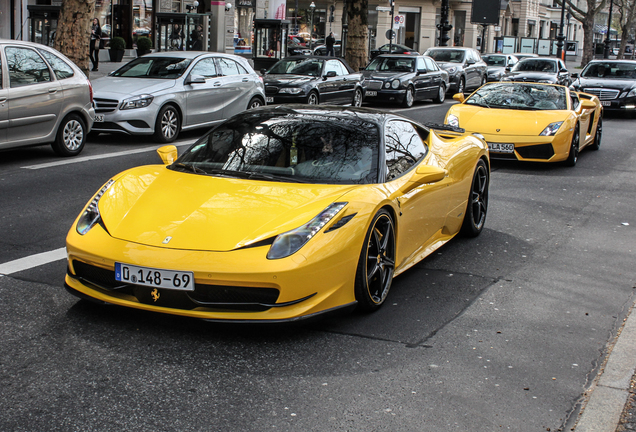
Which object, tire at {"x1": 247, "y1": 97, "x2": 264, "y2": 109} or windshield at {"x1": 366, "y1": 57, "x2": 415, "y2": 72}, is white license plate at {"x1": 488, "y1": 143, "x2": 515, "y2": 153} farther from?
windshield at {"x1": 366, "y1": 57, "x2": 415, "y2": 72}

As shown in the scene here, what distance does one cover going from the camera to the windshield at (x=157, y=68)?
548 inches

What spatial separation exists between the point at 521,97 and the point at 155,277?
9640mm

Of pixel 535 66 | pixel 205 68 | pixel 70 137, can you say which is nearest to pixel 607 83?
pixel 535 66

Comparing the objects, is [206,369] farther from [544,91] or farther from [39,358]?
[544,91]

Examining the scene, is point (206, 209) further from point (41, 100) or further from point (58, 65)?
point (58, 65)

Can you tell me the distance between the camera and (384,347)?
171 inches

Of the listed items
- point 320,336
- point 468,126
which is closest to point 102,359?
point 320,336

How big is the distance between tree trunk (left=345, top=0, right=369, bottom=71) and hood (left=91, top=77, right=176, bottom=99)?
54.8 feet

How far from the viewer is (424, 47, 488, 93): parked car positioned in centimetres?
2767

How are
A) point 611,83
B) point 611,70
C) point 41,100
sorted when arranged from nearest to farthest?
point 41,100, point 611,83, point 611,70

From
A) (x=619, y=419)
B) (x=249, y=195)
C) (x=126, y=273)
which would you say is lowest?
(x=619, y=419)

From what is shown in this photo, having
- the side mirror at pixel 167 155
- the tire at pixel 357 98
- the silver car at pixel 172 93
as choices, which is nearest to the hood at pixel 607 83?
the tire at pixel 357 98

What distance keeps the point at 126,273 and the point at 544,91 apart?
32.7 feet

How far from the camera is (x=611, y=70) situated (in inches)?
872
